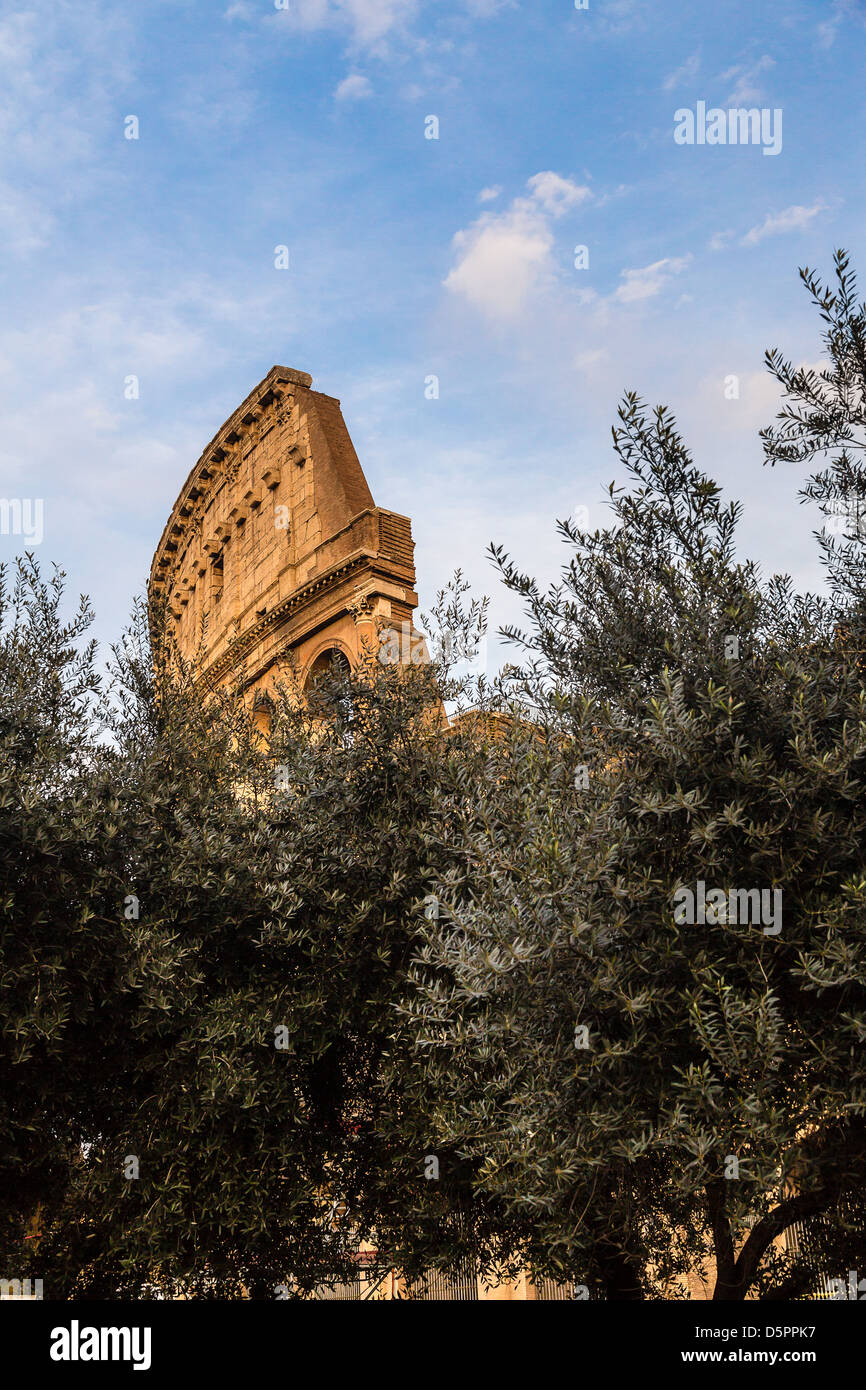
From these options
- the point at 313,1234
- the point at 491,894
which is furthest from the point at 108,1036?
the point at 491,894

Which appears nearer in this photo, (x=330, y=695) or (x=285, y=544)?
(x=330, y=695)

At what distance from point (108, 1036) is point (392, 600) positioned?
16.7 m

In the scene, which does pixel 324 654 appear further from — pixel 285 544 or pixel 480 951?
pixel 480 951

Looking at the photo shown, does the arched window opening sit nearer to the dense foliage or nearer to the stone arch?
the dense foliage

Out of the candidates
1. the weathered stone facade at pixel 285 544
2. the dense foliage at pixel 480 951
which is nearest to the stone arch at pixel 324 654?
the weathered stone facade at pixel 285 544

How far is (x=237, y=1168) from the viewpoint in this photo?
26.3ft

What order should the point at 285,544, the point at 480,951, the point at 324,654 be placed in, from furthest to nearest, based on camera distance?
1. the point at 285,544
2. the point at 324,654
3. the point at 480,951

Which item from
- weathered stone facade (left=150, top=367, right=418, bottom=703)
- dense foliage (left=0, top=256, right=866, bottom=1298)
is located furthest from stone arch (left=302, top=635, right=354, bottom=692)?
dense foliage (left=0, top=256, right=866, bottom=1298)

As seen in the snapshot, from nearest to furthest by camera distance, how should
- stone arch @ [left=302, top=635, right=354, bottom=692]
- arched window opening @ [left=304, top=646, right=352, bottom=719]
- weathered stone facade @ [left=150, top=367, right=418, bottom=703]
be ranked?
arched window opening @ [left=304, top=646, right=352, bottom=719]
weathered stone facade @ [left=150, top=367, right=418, bottom=703]
stone arch @ [left=302, top=635, right=354, bottom=692]

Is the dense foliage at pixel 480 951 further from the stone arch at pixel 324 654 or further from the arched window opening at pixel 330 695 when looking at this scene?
the stone arch at pixel 324 654

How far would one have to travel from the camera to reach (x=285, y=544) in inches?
1167

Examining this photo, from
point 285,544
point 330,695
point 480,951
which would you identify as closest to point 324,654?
point 285,544

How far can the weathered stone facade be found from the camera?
80.0 ft
